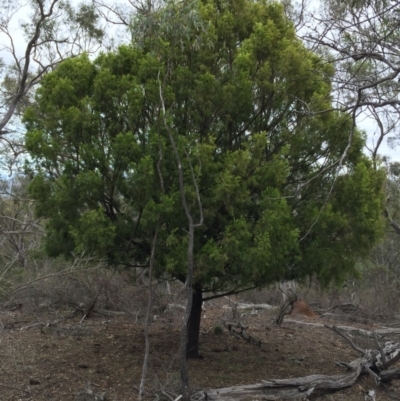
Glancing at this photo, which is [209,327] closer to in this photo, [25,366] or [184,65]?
[25,366]

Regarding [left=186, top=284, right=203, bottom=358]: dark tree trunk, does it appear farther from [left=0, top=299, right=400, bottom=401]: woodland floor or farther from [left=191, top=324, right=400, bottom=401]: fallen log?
[left=191, top=324, right=400, bottom=401]: fallen log

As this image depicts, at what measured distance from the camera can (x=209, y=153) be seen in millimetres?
8250

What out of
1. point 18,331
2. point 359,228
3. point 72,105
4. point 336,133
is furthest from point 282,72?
point 18,331

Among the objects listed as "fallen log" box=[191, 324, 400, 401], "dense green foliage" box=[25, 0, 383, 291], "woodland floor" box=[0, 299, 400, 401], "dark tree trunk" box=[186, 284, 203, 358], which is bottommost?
"woodland floor" box=[0, 299, 400, 401]

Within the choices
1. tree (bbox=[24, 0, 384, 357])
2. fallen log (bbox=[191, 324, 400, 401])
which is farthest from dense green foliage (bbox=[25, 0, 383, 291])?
fallen log (bbox=[191, 324, 400, 401])

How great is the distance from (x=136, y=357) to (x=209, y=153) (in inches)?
156

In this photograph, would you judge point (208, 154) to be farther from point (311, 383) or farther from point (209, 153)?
point (311, 383)

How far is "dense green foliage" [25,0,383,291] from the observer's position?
323 inches

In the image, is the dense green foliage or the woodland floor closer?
the dense green foliage

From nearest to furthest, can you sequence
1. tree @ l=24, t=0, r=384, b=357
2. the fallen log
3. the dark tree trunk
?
the fallen log
tree @ l=24, t=0, r=384, b=357
the dark tree trunk

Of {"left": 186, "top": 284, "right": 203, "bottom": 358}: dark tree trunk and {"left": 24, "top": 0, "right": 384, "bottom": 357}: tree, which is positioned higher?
{"left": 24, "top": 0, "right": 384, "bottom": 357}: tree

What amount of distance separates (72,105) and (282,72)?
3110mm

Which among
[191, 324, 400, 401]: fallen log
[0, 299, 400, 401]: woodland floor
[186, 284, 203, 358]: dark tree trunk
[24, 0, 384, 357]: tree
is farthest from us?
[186, 284, 203, 358]: dark tree trunk

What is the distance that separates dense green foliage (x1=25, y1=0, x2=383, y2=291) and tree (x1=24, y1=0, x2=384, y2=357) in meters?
0.02
